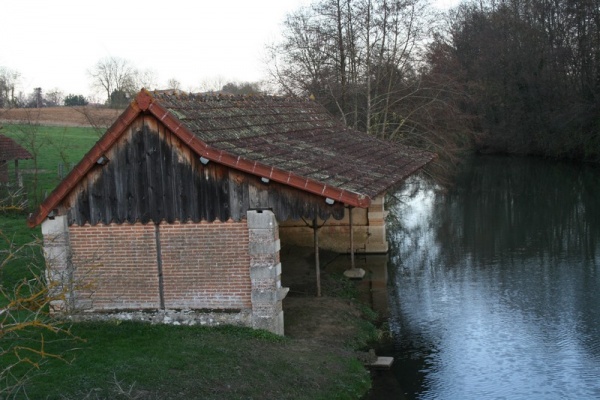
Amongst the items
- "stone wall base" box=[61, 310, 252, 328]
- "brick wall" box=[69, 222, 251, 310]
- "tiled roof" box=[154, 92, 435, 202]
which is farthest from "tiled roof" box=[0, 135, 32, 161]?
"stone wall base" box=[61, 310, 252, 328]

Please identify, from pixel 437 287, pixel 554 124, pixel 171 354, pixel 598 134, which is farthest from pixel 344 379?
pixel 554 124

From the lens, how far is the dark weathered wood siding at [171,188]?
1173 centimetres

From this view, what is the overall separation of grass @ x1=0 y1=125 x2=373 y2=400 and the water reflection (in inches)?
59.9

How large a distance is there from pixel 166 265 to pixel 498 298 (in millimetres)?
8192

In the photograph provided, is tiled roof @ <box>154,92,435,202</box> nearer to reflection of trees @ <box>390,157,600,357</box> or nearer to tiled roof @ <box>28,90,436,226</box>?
tiled roof @ <box>28,90,436,226</box>

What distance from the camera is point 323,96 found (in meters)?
29.2

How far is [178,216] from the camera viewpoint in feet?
39.2

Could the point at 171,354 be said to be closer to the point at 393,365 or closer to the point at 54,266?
the point at 54,266

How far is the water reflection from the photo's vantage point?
38.6ft

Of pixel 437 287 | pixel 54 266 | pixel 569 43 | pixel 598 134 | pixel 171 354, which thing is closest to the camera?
pixel 171 354

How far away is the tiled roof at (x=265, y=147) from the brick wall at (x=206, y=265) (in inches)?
48.5

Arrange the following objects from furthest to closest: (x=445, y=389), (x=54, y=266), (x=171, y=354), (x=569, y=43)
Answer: (x=569, y=43), (x=54, y=266), (x=445, y=389), (x=171, y=354)

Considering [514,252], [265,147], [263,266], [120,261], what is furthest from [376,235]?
[120,261]

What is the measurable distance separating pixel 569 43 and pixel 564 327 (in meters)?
37.3
